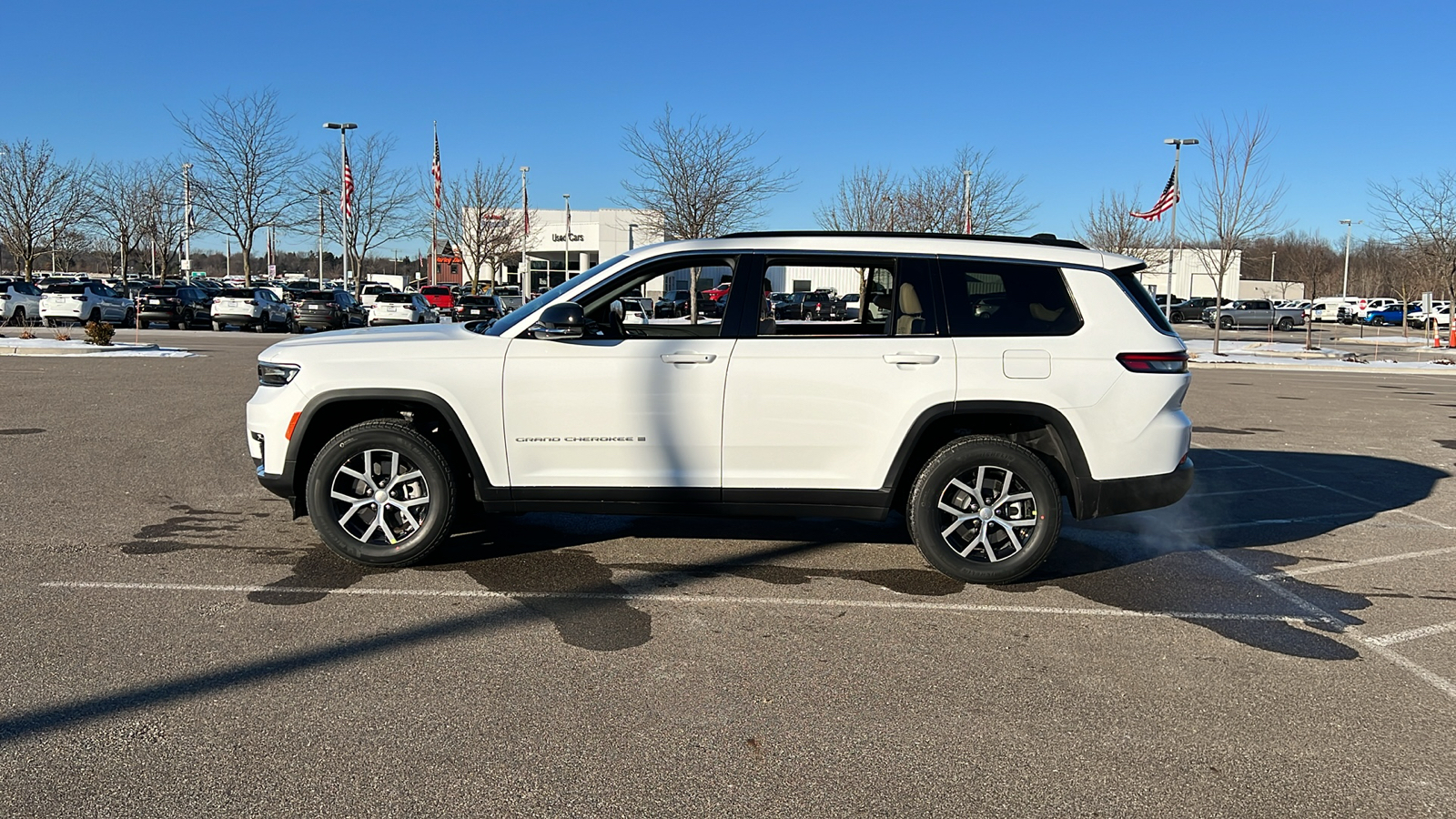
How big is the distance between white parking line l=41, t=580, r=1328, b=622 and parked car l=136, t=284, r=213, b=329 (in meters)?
33.7

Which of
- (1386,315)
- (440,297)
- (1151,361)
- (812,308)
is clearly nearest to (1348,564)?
(1151,361)

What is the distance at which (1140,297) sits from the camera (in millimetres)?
5844

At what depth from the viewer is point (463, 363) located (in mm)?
5723

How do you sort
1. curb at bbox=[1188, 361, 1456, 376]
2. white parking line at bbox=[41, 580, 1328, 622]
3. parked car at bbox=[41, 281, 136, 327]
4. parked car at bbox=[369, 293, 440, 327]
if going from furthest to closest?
parked car at bbox=[41, 281, 136, 327] → parked car at bbox=[369, 293, 440, 327] → curb at bbox=[1188, 361, 1456, 376] → white parking line at bbox=[41, 580, 1328, 622]

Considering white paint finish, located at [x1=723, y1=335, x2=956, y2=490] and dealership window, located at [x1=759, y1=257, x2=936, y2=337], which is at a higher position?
dealership window, located at [x1=759, y1=257, x2=936, y2=337]

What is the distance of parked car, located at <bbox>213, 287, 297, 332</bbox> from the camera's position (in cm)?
3547

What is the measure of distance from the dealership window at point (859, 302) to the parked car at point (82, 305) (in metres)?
34.0

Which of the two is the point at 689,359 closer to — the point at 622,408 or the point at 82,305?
the point at 622,408

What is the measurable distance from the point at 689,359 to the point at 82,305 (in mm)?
35709

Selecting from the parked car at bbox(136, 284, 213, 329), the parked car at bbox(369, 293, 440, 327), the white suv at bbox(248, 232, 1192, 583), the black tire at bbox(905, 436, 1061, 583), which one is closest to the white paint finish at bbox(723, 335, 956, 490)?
the white suv at bbox(248, 232, 1192, 583)

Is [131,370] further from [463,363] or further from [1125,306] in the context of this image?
[1125,306]

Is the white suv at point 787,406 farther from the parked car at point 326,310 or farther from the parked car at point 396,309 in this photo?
the parked car at point 326,310

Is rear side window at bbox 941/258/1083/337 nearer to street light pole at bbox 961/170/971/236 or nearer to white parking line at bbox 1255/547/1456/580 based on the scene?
white parking line at bbox 1255/547/1456/580

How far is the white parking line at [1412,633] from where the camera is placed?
16.6 ft
